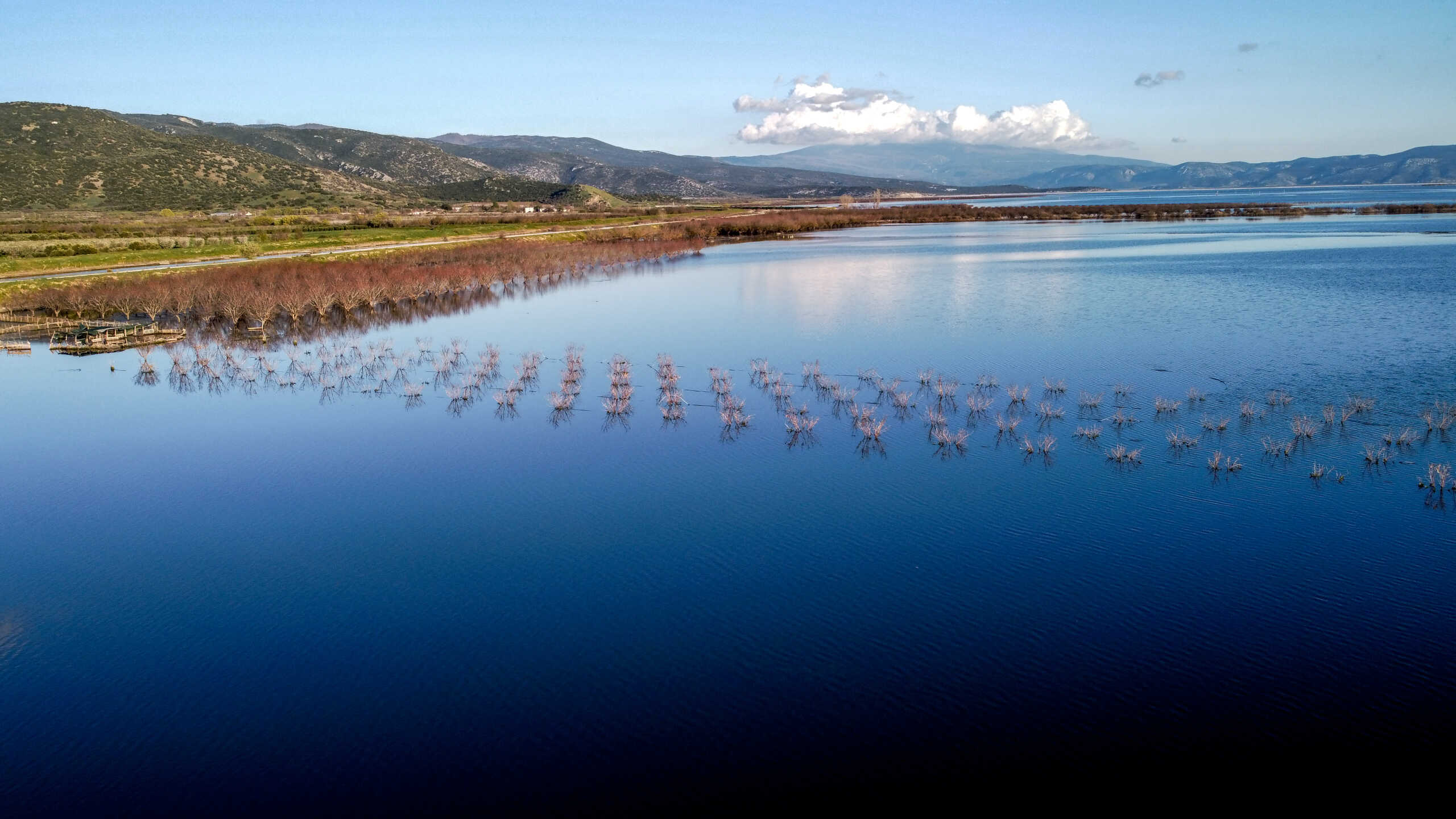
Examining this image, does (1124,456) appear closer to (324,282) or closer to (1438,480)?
(1438,480)

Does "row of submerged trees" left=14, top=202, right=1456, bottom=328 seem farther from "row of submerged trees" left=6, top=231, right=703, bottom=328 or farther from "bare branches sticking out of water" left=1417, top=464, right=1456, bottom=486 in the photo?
"bare branches sticking out of water" left=1417, top=464, right=1456, bottom=486

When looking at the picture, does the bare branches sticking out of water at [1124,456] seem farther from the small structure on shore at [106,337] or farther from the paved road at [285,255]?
the paved road at [285,255]

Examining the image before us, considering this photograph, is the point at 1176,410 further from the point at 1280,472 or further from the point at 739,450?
the point at 739,450

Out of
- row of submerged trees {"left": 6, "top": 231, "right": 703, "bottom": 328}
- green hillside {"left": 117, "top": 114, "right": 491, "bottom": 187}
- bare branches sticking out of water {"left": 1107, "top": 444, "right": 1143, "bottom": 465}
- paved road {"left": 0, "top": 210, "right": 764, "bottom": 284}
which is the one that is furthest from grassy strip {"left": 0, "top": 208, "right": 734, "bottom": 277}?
green hillside {"left": 117, "top": 114, "right": 491, "bottom": 187}

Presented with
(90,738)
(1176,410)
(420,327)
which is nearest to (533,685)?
(90,738)

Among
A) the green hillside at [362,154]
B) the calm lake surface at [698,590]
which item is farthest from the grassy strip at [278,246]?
the green hillside at [362,154]

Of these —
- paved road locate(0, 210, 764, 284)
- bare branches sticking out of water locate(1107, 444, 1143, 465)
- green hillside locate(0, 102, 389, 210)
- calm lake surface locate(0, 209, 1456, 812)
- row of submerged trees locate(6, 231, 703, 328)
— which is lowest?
calm lake surface locate(0, 209, 1456, 812)
